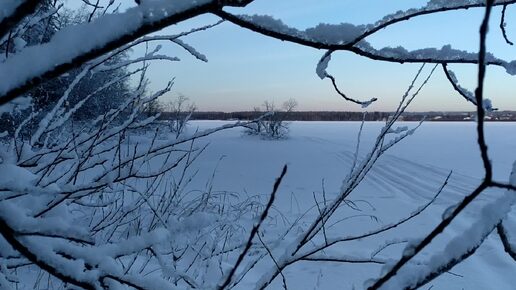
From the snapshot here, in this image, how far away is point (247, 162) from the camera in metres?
11.3

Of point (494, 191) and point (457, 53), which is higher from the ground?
point (457, 53)

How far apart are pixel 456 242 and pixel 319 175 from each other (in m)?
9.01

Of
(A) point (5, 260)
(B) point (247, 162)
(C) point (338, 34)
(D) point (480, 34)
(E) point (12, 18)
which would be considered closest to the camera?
(D) point (480, 34)

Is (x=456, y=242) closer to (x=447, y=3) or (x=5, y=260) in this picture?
(x=447, y=3)

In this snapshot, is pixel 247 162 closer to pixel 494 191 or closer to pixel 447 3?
pixel 494 191

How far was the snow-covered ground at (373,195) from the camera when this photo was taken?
3.62 meters

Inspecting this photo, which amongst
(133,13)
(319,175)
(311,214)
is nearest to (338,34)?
(133,13)

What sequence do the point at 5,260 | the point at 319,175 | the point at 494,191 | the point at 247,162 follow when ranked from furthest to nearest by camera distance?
the point at 247,162
the point at 319,175
the point at 494,191
the point at 5,260

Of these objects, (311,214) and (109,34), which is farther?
(311,214)

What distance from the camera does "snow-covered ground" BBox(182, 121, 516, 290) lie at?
3.62 m

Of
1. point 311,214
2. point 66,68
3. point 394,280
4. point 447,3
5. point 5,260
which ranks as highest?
point 447,3

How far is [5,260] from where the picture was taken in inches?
50.8

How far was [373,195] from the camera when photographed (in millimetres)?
7254

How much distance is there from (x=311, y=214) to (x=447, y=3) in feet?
17.4
